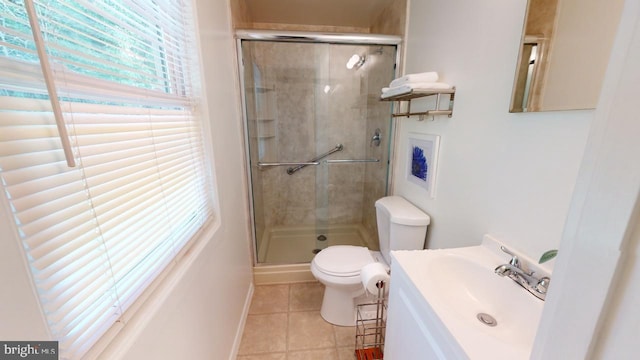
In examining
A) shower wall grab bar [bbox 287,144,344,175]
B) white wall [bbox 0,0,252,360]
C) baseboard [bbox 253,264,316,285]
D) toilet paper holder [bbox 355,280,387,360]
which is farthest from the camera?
shower wall grab bar [bbox 287,144,344,175]

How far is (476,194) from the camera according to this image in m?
1.17

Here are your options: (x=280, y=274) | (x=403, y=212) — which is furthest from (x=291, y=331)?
(x=403, y=212)

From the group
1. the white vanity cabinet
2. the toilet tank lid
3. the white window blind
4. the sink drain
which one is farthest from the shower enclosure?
the sink drain

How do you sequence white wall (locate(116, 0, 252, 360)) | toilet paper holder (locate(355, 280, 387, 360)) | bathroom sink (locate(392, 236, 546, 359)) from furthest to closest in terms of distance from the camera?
toilet paper holder (locate(355, 280, 387, 360)) → white wall (locate(116, 0, 252, 360)) → bathroom sink (locate(392, 236, 546, 359))

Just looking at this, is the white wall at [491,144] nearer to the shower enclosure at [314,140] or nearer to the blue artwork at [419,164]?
the blue artwork at [419,164]

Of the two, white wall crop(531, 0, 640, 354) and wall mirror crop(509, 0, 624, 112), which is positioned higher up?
wall mirror crop(509, 0, 624, 112)

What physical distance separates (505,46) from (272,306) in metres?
2.13

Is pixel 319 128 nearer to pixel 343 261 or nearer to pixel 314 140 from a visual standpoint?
pixel 314 140

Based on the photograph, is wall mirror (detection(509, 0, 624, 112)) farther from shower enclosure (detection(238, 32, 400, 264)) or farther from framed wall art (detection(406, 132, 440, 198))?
shower enclosure (detection(238, 32, 400, 264))

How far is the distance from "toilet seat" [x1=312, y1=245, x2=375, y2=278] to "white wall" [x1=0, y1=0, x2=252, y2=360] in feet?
1.93

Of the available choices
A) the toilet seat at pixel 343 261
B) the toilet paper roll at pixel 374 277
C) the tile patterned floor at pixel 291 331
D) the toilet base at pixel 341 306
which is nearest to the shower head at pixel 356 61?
the toilet seat at pixel 343 261

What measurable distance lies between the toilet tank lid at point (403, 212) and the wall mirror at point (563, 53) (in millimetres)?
767

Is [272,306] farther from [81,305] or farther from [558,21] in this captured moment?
[558,21]

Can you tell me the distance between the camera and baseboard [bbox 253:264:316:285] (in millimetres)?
2199
